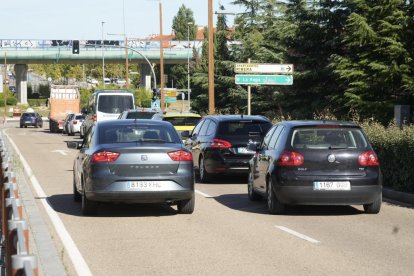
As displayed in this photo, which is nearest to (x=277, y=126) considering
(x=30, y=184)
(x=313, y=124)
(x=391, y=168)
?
(x=313, y=124)

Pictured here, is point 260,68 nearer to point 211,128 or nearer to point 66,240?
point 211,128

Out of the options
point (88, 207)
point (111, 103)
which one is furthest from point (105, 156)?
point (111, 103)

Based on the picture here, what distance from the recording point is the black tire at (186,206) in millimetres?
12523

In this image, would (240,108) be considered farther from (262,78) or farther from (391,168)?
(391,168)

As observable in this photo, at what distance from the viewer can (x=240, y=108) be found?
2344 inches

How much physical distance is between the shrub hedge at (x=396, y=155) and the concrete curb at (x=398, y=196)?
19cm

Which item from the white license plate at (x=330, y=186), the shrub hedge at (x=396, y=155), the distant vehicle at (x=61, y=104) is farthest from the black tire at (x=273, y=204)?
the distant vehicle at (x=61, y=104)

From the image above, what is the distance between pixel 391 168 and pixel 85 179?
654cm

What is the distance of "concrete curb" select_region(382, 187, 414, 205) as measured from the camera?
14.4m

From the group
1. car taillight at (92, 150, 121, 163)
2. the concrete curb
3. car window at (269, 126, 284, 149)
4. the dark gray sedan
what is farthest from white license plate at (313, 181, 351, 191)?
car taillight at (92, 150, 121, 163)

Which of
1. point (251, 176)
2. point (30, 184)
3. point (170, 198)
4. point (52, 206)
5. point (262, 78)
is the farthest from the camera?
point (262, 78)

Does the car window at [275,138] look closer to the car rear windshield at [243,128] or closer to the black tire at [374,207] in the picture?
the black tire at [374,207]

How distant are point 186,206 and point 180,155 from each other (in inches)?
35.8

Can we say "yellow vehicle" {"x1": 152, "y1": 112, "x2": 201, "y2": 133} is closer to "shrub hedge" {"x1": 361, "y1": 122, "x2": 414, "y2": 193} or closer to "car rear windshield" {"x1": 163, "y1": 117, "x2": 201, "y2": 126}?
"car rear windshield" {"x1": 163, "y1": 117, "x2": 201, "y2": 126}
